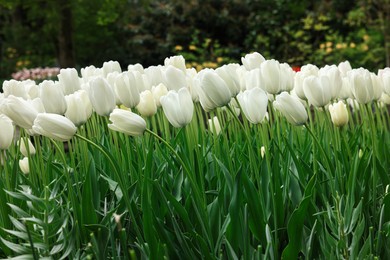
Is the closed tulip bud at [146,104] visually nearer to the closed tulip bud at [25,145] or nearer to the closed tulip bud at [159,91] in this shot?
the closed tulip bud at [159,91]

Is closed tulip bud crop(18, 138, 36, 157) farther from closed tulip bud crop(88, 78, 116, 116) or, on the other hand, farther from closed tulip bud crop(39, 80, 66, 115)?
closed tulip bud crop(88, 78, 116, 116)

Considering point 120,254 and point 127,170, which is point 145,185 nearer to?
point 120,254

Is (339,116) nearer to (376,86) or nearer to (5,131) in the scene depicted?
(376,86)

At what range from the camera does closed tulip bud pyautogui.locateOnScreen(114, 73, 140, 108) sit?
1.97m

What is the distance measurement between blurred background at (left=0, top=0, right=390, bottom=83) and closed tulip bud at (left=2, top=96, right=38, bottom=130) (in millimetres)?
11418

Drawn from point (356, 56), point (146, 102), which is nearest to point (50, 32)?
point (356, 56)

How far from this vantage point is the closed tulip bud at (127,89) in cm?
197

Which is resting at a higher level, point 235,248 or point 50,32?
point 50,32

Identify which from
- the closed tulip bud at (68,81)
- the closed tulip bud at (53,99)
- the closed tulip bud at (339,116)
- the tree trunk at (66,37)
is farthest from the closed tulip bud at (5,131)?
the tree trunk at (66,37)

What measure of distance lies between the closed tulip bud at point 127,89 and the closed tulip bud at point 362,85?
0.73m

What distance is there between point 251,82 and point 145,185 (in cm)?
63

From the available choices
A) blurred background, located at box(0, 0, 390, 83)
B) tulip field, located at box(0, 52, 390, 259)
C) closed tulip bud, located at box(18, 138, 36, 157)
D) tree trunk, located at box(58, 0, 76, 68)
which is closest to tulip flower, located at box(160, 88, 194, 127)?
tulip field, located at box(0, 52, 390, 259)

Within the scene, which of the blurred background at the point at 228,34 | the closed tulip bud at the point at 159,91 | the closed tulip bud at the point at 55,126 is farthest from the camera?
the blurred background at the point at 228,34

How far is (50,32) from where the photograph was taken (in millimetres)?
14672
